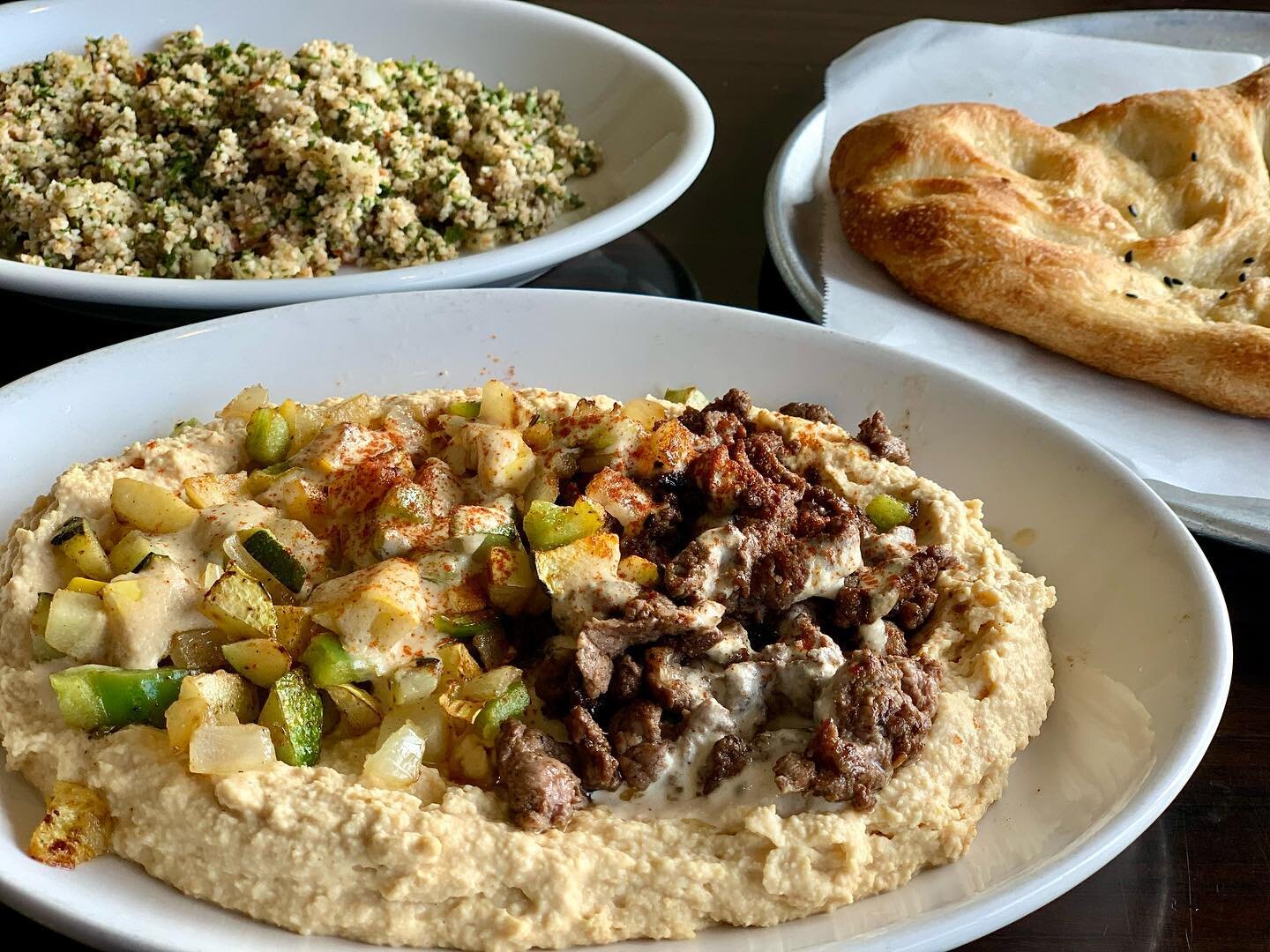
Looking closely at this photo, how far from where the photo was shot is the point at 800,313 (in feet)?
10.9

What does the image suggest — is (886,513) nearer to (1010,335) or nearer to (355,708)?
(355,708)

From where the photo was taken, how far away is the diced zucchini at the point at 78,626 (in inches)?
71.2

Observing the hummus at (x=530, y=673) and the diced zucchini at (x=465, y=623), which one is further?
the diced zucchini at (x=465, y=623)

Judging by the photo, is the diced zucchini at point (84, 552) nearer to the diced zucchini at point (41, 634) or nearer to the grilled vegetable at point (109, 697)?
the diced zucchini at point (41, 634)

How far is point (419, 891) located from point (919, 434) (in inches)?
53.6

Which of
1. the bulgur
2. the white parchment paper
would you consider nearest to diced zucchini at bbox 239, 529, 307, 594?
the bulgur

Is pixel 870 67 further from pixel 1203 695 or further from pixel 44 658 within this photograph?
pixel 44 658

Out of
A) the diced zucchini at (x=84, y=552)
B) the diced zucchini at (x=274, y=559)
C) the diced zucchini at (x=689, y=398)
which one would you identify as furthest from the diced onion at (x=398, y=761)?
the diced zucchini at (x=689, y=398)

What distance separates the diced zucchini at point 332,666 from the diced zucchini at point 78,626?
11.6 inches

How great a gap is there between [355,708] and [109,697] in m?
0.32

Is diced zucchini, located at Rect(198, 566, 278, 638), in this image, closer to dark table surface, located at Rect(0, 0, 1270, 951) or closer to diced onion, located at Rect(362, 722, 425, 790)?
diced onion, located at Rect(362, 722, 425, 790)

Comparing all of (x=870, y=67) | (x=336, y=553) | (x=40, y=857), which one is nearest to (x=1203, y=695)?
(x=336, y=553)

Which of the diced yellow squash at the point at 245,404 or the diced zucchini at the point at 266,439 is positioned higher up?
the diced zucchini at the point at 266,439

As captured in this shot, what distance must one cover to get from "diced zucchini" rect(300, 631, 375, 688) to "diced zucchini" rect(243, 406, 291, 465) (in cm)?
51
